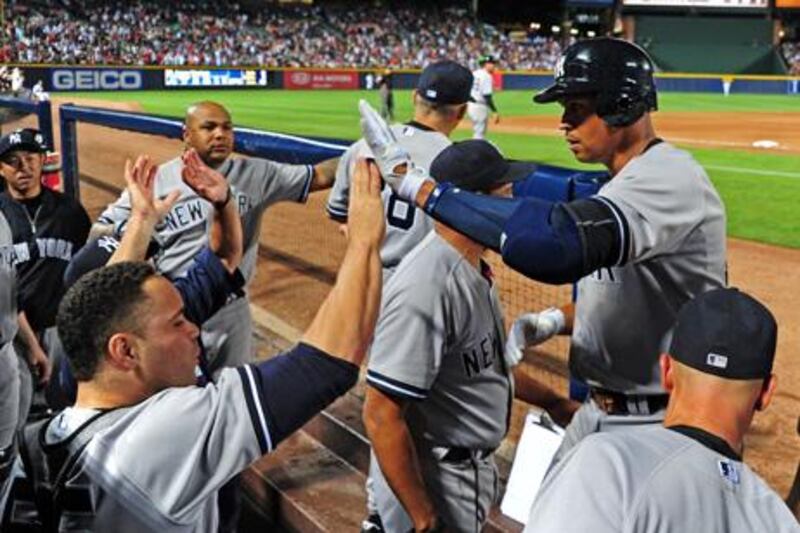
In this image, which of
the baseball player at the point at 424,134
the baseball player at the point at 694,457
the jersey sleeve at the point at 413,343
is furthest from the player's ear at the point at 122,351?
the baseball player at the point at 424,134

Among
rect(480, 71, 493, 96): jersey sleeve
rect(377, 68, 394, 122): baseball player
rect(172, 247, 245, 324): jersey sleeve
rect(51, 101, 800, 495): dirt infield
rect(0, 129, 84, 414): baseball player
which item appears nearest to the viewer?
rect(172, 247, 245, 324): jersey sleeve

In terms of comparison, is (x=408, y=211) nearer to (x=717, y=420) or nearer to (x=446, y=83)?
(x=446, y=83)

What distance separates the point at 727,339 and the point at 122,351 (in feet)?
4.36

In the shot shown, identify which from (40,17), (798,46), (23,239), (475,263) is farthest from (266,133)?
(798,46)

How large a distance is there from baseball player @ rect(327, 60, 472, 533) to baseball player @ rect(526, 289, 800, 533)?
2633mm

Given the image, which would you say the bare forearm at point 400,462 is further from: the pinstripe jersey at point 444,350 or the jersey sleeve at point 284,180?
the jersey sleeve at point 284,180

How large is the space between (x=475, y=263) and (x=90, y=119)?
652cm

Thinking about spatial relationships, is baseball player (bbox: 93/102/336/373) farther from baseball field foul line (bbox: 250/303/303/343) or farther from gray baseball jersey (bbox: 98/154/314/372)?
baseball field foul line (bbox: 250/303/303/343)

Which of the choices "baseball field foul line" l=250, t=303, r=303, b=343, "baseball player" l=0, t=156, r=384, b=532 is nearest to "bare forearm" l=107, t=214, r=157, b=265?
"baseball player" l=0, t=156, r=384, b=532

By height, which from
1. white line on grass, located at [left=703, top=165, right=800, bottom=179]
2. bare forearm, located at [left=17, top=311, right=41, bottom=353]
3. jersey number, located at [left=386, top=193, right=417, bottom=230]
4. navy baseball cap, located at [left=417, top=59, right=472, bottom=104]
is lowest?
white line on grass, located at [left=703, top=165, right=800, bottom=179]

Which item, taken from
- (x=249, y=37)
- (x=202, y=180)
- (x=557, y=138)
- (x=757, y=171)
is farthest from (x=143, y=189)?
(x=249, y=37)

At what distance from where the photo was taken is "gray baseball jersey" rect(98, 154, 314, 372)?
177 inches

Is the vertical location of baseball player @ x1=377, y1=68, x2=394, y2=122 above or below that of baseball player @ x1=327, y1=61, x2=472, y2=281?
below

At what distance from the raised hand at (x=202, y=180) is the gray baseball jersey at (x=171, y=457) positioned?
1.21 meters
